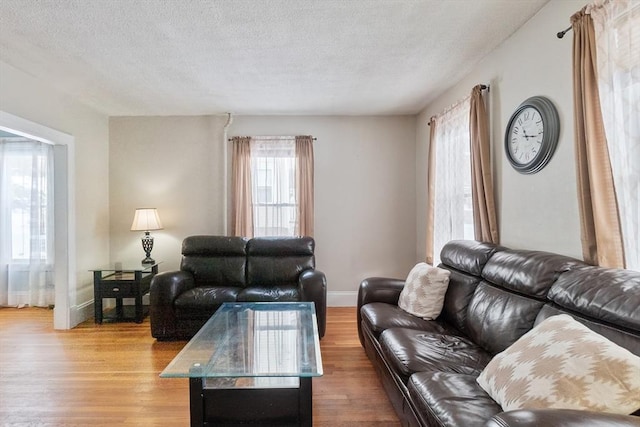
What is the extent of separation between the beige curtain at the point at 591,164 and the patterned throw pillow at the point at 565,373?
1.68ft

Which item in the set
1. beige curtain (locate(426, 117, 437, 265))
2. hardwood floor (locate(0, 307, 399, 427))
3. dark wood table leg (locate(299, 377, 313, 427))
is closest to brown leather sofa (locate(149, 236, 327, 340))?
hardwood floor (locate(0, 307, 399, 427))

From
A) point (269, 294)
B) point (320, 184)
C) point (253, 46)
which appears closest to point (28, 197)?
point (269, 294)

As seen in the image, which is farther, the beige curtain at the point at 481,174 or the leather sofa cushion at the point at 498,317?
the beige curtain at the point at 481,174

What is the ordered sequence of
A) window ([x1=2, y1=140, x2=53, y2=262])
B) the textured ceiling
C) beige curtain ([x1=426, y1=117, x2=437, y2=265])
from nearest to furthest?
the textured ceiling → beige curtain ([x1=426, y1=117, x2=437, y2=265]) → window ([x1=2, y1=140, x2=53, y2=262])

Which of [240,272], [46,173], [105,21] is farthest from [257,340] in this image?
[46,173]

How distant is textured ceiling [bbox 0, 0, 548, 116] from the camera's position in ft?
6.47

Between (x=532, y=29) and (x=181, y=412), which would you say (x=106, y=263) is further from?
(x=532, y=29)

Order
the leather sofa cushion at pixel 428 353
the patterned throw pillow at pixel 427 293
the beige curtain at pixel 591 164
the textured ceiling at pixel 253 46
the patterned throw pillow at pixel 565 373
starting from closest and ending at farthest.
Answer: the patterned throw pillow at pixel 565 373
the beige curtain at pixel 591 164
the leather sofa cushion at pixel 428 353
the textured ceiling at pixel 253 46
the patterned throw pillow at pixel 427 293

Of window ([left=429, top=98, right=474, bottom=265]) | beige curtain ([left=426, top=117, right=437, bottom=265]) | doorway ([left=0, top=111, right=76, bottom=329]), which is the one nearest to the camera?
window ([left=429, top=98, right=474, bottom=265])

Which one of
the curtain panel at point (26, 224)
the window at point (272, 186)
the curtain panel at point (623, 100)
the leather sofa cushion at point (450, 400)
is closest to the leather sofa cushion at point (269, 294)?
the window at point (272, 186)

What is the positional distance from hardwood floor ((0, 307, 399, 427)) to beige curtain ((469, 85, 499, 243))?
4.84 ft

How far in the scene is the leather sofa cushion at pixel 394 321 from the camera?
7.39 ft

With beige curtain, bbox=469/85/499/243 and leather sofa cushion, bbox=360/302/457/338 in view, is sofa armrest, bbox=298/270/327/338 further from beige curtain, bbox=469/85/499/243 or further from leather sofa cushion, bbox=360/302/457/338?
beige curtain, bbox=469/85/499/243

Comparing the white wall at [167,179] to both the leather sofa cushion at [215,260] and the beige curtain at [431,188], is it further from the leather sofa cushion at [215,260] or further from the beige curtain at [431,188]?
the beige curtain at [431,188]
